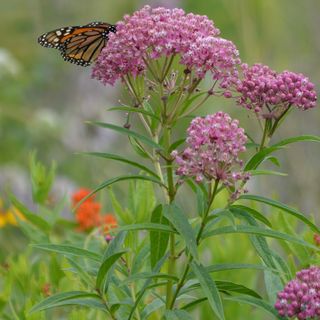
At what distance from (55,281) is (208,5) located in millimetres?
6333

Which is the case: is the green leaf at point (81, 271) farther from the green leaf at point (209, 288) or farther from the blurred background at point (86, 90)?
the blurred background at point (86, 90)

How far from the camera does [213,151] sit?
1.92 metres

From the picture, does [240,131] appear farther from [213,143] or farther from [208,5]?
[208,5]

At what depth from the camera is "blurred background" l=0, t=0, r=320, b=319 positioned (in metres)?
6.39

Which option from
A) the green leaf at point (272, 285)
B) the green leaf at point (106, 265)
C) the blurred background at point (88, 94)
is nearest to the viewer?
the green leaf at point (106, 265)

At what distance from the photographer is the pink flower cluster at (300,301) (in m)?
1.99

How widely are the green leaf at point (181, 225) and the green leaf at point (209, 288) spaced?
0.09m

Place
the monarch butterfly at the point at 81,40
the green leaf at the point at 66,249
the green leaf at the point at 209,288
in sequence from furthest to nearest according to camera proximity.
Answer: the monarch butterfly at the point at 81,40
the green leaf at the point at 66,249
the green leaf at the point at 209,288

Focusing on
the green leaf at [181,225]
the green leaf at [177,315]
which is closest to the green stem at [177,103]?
the green leaf at [181,225]

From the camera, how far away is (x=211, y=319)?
318cm

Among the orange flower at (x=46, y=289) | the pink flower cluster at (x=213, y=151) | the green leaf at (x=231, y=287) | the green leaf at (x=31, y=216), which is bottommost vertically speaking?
the green leaf at (x=231, y=287)

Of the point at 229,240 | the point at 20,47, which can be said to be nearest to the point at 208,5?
the point at 20,47

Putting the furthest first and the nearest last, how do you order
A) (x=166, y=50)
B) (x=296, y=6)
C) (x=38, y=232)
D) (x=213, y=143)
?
1. (x=296, y=6)
2. (x=38, y=232)
3. (x=166, y=50)
4. (x=213, y=143)

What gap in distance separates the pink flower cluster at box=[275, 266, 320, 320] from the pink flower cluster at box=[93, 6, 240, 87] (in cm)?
52
